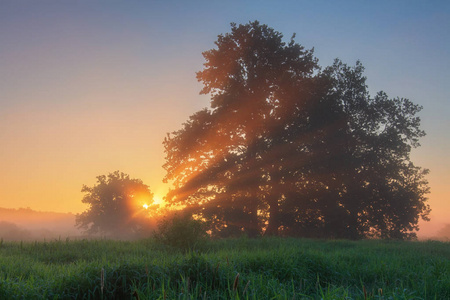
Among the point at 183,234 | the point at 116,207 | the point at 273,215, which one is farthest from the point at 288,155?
the point at 116,207

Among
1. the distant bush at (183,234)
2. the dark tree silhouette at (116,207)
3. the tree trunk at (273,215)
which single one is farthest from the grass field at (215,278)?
the dark tree silhouette at (116,207)

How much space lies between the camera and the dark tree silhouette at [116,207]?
170ft

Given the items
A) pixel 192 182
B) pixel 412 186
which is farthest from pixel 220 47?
pixel 412 186

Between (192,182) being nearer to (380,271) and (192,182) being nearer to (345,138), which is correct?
(345,138)

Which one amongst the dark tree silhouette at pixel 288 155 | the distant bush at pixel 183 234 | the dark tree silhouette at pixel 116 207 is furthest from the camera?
the dark tree silhouette at pixel 116 207

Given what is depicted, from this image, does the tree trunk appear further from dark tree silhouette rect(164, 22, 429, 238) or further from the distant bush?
the distant bush

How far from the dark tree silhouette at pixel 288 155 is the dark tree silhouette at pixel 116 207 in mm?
29716

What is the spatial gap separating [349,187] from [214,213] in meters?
10.6

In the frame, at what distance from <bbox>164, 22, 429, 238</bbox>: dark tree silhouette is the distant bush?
10.2 m

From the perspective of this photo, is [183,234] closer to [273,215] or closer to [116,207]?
[273,215]

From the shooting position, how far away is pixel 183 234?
1329 cm

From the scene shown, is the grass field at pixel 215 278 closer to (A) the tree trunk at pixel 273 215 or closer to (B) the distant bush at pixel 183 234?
(B) the distant bush at pixel 183 234

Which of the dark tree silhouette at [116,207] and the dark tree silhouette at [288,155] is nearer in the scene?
the dark tree silhouette at [288,155]

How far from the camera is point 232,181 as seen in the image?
24.0 m
